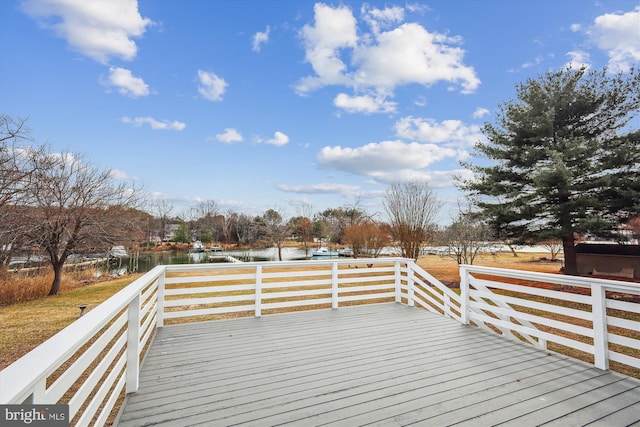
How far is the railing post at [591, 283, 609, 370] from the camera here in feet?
9.51

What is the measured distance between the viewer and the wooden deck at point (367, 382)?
84.5 inches

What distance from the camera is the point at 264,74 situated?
33.8 feet

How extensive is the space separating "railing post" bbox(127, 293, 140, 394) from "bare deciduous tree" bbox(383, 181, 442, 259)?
10.3m

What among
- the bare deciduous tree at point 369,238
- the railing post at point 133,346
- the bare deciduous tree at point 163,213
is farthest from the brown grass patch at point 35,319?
the bare deciduous tree at point 163,213

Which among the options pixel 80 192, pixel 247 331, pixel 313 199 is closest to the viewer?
pixel 247 331

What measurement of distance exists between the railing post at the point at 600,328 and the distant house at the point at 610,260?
985 centimetres

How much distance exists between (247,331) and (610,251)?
12533mm

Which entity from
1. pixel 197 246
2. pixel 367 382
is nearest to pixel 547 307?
pixel 367 382

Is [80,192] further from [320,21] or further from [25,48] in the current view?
Result: [320,21]

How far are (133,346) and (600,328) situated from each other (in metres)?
4.37

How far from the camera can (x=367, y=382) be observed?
2645mm

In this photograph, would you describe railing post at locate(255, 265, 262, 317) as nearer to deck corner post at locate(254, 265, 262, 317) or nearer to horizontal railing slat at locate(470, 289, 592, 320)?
deck corner post at locate(254, 265, 262, 317)

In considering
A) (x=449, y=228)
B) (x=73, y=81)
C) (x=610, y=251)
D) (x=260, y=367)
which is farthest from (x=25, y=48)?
(x=610, y=251)

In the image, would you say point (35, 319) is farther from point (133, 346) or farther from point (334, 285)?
point (334, 285)
